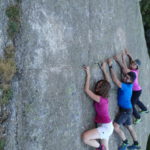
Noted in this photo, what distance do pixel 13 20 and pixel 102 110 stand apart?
2307 mm

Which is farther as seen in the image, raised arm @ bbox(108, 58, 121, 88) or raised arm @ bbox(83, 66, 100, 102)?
raised arm @ bbox(108, 58, 121, 88)

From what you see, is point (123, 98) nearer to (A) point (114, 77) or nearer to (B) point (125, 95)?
(B) point (125, 95)

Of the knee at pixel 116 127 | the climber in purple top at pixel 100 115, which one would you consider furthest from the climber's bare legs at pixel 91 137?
the knee at pixel 116 127

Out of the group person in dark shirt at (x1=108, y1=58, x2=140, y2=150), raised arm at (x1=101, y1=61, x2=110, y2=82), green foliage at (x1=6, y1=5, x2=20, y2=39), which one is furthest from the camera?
person in dark shirt at (x1=108, y1=58, x2=140, y2=150)

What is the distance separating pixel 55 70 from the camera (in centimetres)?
Answer: 471

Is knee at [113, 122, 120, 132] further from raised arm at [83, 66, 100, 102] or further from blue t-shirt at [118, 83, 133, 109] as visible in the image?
raised arm at [83, 66, 100, 102]

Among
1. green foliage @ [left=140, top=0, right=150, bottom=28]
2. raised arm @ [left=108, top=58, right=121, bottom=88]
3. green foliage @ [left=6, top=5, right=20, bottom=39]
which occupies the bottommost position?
raised arm @ [left=108, top=58, right=121, bottom=88]

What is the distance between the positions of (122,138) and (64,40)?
2.95m

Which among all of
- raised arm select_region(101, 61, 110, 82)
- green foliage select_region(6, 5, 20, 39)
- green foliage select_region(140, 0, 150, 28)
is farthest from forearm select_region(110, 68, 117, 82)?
green foliage select_region(140, 0, 150, 28)

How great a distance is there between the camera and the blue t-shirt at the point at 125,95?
6.44 meters

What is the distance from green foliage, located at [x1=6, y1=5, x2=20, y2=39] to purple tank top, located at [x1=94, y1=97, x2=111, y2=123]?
2.02 metres

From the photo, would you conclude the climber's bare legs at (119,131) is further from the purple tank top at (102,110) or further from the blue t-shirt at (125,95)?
the purple tank top at (102,110)

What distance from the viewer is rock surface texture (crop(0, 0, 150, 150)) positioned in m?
4.35

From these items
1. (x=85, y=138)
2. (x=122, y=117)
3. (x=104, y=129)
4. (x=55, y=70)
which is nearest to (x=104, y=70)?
(x=104, y=129)
